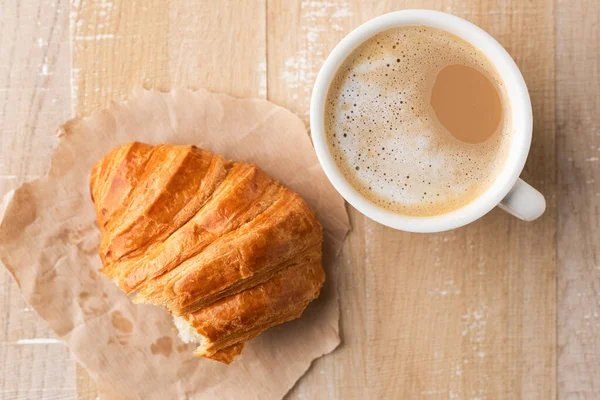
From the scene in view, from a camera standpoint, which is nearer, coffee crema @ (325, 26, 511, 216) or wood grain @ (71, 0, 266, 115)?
coffee crema @ (325, 26, 511, 216)

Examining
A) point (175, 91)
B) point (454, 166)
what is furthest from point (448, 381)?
point (175, 91)

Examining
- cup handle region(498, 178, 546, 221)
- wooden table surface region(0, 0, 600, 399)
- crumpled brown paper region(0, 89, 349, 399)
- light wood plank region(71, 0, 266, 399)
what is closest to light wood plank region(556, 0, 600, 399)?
wooden table surface region(0, 0, 600, 399)

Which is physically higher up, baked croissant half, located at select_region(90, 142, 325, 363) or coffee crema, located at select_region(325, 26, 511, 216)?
coffee crema, located at select_region(325, 26, 511, 216)

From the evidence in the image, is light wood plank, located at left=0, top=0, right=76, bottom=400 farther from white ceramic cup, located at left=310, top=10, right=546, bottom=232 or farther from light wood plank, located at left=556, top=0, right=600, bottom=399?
light wood plank, located at left=556, top=0, right=600, bottom=399

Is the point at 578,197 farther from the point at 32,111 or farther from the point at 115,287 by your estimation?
the point at 32,111

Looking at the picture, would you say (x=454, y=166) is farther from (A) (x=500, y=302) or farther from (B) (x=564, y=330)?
(B) (x=564, y=330)

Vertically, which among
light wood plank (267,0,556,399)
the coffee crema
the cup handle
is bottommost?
light wood plank (267,0,556,399)
